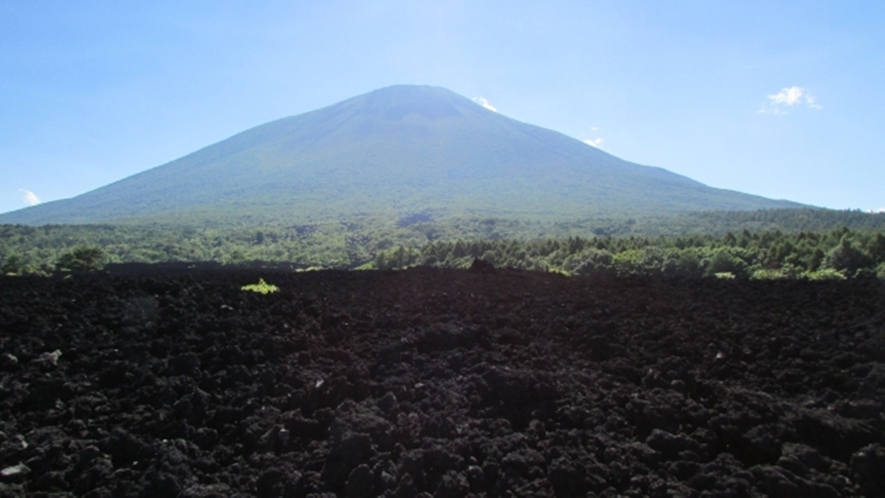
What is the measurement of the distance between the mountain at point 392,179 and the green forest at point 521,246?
21.8 metres

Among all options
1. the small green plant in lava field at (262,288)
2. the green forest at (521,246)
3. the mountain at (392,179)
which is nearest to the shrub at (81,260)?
the green forest at (521,246)

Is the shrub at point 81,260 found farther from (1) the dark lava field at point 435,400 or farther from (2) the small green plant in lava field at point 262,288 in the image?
(1) the dark lava field at point 435,400

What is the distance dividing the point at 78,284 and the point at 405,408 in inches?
291

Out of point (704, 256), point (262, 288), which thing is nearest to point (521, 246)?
point (704, 256)

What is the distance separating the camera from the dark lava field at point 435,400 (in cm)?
370

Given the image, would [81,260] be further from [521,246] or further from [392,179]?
[392,179]

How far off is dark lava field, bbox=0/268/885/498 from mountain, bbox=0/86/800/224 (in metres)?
79.0

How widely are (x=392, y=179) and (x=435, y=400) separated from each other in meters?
122

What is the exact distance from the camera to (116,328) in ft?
21.8

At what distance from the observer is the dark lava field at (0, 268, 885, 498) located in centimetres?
370

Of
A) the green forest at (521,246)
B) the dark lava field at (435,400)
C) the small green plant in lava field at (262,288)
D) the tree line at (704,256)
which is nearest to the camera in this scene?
the dark lava field at (435,400)

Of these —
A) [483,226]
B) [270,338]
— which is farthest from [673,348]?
[483,226]

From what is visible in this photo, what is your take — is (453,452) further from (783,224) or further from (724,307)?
(783,224)

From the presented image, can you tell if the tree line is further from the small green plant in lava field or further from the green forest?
the small green plant in lava field
